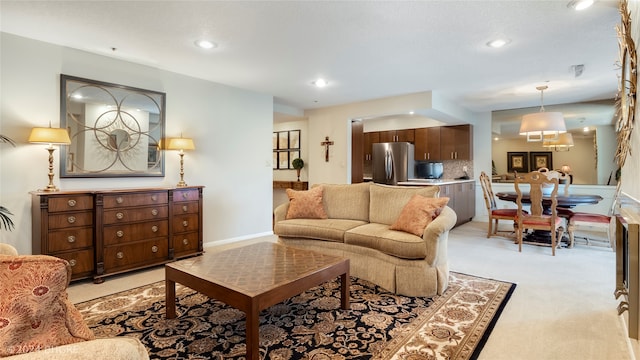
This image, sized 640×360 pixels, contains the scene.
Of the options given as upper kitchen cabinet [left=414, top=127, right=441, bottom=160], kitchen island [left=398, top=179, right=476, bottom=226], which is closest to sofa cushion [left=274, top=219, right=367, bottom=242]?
kitchen island [left=398, top=179, right=476, bottom=226]

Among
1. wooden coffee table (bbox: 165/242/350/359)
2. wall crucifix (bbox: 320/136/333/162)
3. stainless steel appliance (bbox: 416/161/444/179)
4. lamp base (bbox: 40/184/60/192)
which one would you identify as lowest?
wooden coffee table (bbox: 165/242/350/359)

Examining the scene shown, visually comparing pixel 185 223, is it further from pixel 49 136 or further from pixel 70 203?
pixel 49 136

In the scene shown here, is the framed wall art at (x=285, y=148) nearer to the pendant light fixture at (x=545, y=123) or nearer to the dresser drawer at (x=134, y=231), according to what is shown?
the dresser drawer at (x=134, y=231)

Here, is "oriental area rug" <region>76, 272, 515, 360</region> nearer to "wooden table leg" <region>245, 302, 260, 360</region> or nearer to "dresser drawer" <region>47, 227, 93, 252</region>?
"wooden table leg" <region>245, 302, 260, 360</region>

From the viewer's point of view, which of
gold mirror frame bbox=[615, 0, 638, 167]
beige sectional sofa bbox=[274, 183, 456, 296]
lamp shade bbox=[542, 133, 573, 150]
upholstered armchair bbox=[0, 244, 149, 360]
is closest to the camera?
upholstered armchair bbox=[0, 244, 149, 360]

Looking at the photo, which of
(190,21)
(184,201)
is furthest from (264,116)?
(190,21)

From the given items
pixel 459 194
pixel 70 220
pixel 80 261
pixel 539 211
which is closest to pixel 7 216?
pixel 70 220

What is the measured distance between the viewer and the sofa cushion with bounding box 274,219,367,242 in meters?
3.35

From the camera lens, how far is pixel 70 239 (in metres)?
3.01

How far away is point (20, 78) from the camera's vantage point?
3.08 meters

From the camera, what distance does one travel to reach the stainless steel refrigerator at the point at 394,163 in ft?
22.6

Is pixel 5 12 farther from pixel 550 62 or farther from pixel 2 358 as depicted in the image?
pixel 550 62

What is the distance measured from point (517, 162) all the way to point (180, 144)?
Answer: 6244 millimetres

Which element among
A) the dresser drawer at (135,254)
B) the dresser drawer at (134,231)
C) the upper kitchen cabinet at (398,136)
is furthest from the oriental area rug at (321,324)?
the upper kitchen cabinet at (398,136)
